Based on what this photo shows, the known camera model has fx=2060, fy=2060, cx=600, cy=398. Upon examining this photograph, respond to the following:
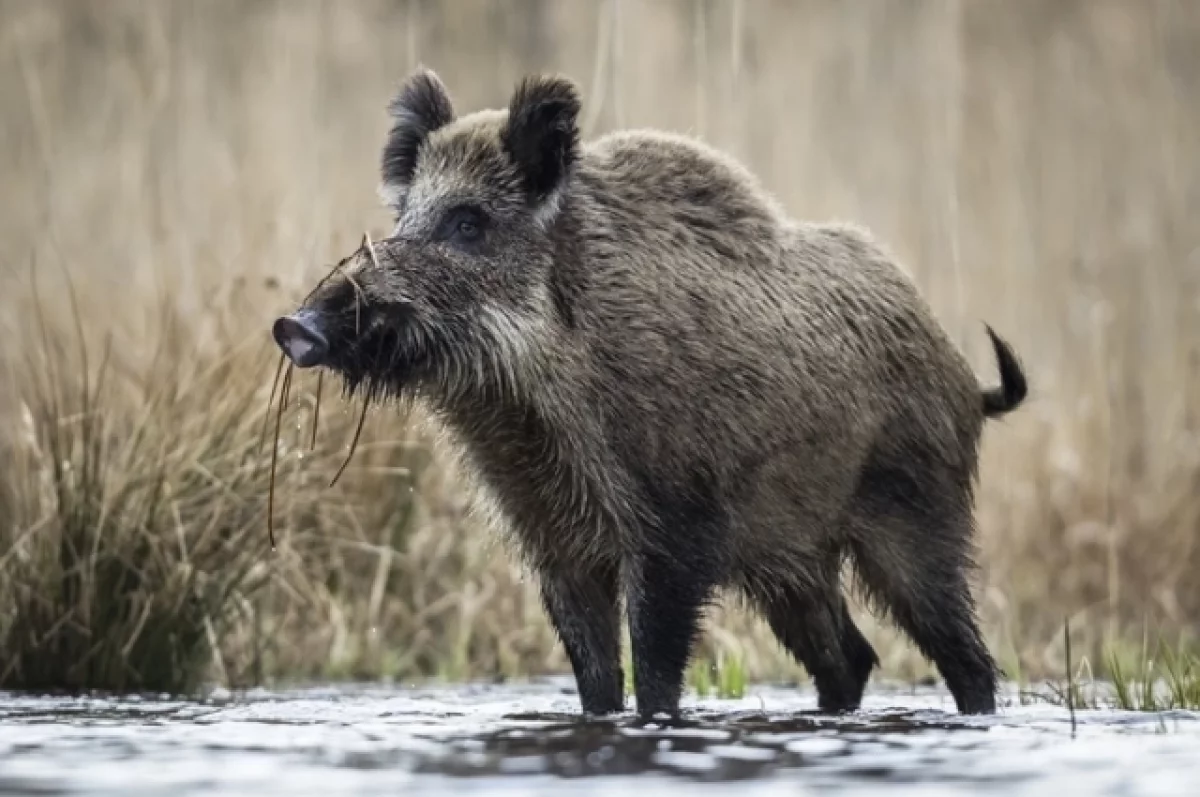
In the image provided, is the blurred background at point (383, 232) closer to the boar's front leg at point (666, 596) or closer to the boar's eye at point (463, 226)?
the boar's eye at point (463, 226)

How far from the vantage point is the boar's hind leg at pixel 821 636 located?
637cm

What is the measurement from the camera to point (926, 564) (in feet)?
20.6

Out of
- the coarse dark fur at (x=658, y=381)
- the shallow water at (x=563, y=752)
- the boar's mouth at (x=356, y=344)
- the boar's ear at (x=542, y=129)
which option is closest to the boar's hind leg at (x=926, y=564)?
Answer: the coarse dark fur at (x=658, y=381)

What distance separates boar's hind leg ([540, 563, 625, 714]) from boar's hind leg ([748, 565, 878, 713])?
54 cm

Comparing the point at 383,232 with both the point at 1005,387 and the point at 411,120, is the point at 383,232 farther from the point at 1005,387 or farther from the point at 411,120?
the point at 1005,387

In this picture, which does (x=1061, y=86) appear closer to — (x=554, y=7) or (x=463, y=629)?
(x=554, y=7)

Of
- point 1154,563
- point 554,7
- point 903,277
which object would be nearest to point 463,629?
point 903,277

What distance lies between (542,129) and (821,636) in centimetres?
182

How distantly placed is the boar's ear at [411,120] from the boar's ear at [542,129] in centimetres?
40

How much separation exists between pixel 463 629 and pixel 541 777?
3.66 meters

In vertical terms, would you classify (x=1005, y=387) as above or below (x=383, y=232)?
below

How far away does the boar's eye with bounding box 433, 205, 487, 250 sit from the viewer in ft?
19.1

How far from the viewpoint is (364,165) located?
9703 millimetres

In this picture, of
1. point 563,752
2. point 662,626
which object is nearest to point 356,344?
point 662,626
